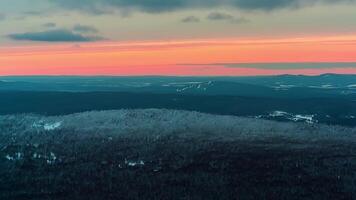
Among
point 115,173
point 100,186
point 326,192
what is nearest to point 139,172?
point 115,173

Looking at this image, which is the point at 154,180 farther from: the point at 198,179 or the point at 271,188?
the point at 271,188

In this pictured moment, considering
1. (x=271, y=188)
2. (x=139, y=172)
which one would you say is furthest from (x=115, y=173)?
(x=271, y=188)

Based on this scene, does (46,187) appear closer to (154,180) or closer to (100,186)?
(100,186)

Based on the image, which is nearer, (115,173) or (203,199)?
(203,199)

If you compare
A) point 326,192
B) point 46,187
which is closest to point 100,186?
point 46,187

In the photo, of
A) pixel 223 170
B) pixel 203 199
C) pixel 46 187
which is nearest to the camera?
pixel 203 199

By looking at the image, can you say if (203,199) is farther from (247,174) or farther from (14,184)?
(14,184)

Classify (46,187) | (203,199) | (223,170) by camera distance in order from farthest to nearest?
(223,170)
(46,187)
(203,199)

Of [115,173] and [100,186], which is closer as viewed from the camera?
[100,186]
